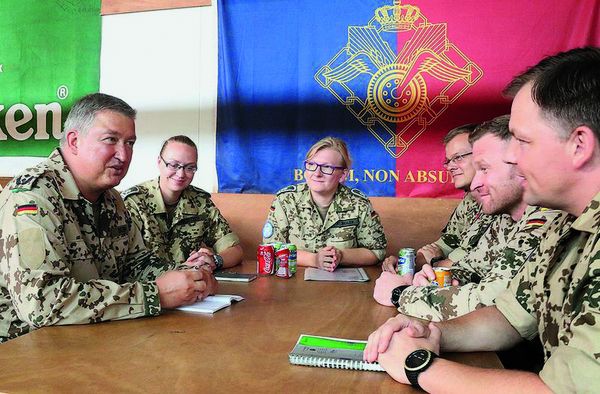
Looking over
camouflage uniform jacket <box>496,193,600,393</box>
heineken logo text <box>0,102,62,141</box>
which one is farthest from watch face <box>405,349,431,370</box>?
heineken logo text <box>0,102,62,141</box>

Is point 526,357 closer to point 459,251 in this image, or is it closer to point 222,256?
point 459,251

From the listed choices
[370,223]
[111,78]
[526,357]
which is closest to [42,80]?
[111,78]

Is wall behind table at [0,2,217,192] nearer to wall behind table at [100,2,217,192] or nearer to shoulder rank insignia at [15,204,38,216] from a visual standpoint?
wall behind table at [100,2,217,192]

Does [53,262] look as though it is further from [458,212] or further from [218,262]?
[458,212]

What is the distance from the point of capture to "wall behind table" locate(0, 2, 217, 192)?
3.81 meters

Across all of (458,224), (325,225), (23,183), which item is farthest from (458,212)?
(23,183)

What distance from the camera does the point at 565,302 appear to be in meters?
0.96

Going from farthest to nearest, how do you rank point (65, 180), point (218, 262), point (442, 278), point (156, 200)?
point (156, 200)
point (218, 262)
point (442, 278)
point (65, 180)

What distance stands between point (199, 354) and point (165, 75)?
3186mm

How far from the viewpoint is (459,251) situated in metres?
2.69

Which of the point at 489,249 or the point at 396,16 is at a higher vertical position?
the point at 396,16

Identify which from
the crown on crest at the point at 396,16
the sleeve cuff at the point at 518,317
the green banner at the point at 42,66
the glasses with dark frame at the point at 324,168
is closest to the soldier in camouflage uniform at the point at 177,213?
the glasses with dark frame at the point at 324,168

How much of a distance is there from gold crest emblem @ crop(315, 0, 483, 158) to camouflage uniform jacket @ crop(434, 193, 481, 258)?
2.09 ft

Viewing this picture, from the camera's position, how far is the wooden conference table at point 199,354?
963 millimetres
